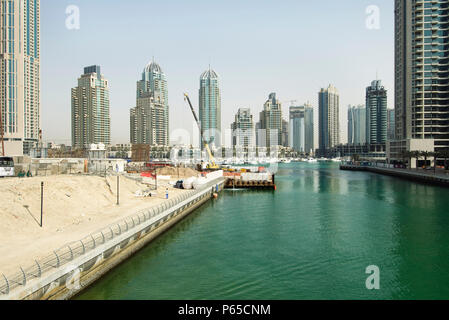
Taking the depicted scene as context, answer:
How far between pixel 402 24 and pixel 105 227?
171 metres

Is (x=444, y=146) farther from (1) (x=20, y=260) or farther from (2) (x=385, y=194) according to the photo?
(1) (x=20, y=260)

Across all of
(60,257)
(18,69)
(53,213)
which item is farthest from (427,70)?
(18,69)

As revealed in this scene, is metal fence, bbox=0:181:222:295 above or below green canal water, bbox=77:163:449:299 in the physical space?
above

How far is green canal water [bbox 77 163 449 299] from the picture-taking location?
77.7 feet

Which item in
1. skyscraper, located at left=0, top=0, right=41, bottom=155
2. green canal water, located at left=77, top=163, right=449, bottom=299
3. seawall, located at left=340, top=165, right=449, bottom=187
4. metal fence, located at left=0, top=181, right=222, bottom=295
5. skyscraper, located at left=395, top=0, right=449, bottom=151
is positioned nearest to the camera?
metal fence, located at left=0, top=181, right=222, bottom=295

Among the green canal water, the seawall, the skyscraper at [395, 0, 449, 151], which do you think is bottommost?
the green canal water

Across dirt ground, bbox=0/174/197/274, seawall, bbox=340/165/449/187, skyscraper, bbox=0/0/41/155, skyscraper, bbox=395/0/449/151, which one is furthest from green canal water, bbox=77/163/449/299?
skyscraper, bbox=0/0/41/155

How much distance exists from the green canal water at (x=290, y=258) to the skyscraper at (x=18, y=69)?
164139mm

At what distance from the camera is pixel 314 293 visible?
23.1 m

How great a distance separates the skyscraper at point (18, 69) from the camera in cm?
17650

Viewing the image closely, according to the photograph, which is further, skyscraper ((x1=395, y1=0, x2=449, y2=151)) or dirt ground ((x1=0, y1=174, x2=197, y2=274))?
skyscraper ((x1=395, y1=0, x2=449, y2=151))

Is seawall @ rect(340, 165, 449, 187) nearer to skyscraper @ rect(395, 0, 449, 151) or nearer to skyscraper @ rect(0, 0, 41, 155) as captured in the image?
skyscraper @ rect(395, 0, 449, 151)

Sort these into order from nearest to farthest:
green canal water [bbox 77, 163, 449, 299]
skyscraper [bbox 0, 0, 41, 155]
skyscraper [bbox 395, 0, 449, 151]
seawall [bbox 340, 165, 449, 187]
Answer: green canal water [bbox 77, 163, 449, 299], seawall [bbox 340, 165, 449, 187], skyscraper [bbox 395, 0, 449, 151], skyscraper [bbox 0, 0, 41, 155]

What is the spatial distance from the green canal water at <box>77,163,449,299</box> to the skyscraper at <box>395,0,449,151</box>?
10755 cm
